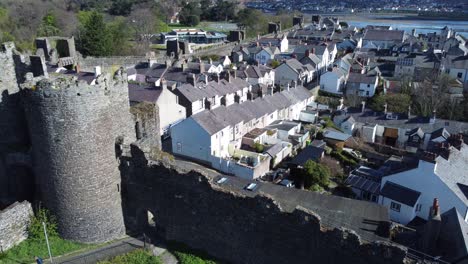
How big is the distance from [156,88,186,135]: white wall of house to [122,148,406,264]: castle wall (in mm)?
14627

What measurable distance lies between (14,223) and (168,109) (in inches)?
647

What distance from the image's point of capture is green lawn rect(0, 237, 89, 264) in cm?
1286

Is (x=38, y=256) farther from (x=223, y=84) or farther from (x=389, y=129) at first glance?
(x=389, y=129)

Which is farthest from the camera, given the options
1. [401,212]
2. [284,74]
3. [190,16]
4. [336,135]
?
[190,16]

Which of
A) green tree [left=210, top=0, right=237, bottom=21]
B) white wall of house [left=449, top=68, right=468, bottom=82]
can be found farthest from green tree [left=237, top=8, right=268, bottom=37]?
white wall of house [left=449, top=68, right=468, bottom=82]

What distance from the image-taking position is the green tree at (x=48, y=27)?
5509cm

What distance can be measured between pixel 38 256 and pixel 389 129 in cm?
2765

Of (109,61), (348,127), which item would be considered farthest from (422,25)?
(109,61)

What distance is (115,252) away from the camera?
1312cm

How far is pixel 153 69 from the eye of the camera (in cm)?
3966

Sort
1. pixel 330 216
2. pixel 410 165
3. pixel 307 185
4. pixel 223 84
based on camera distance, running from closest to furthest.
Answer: pixel 330 216, pixel 410 165, pixel 307 185, pixel 223 84

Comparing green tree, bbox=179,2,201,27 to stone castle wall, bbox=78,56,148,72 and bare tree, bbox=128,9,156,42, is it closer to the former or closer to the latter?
bare tree, bbox=128,9,156,42

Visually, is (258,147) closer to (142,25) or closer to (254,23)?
(142,25)

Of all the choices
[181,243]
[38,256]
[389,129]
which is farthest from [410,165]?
[38,256]
